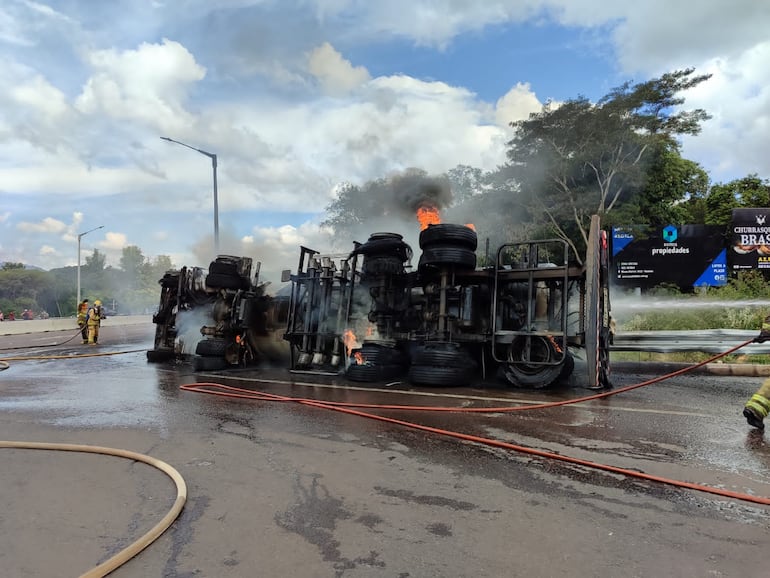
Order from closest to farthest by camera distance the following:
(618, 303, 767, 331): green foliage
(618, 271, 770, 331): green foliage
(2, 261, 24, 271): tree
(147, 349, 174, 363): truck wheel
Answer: (147, 349, 174, 363): truck wheel, (618, 303, 767, 331): green foliage, (618, 271, 770, 331): green foliage, (2, 261, 24, 271): tree

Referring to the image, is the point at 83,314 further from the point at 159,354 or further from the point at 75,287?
the point at 75,287

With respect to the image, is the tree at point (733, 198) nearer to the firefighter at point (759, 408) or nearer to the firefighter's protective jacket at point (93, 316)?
the firefighter at point (759, 408)

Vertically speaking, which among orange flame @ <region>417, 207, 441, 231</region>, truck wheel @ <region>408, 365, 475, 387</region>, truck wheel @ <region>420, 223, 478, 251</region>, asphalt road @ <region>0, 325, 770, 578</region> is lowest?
asphalt road @ <region>0, 325, 770, 578</region>

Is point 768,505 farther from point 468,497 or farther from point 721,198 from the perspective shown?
point 721,198

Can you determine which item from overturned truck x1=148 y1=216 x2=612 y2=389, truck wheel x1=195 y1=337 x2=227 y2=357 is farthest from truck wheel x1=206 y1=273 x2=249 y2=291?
truck wheel x1=195 y1=337 x2=227 y2=357

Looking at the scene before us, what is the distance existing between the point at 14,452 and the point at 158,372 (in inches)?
223

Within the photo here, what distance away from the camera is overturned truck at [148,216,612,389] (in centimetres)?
762

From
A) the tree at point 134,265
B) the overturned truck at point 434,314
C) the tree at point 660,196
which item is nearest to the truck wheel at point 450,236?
the overturned truck at point 434,314

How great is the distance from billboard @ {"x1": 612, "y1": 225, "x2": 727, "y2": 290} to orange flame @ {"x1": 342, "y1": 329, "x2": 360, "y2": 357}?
53.8 ft

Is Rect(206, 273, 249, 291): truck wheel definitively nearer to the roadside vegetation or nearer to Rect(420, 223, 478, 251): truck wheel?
Rect(420, 223, 478, 251): truck wheel

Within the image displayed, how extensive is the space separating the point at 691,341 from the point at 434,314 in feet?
17.0

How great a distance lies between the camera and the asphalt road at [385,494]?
8.38 ft

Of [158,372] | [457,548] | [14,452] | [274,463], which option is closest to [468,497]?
[457,548]

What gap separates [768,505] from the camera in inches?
125
